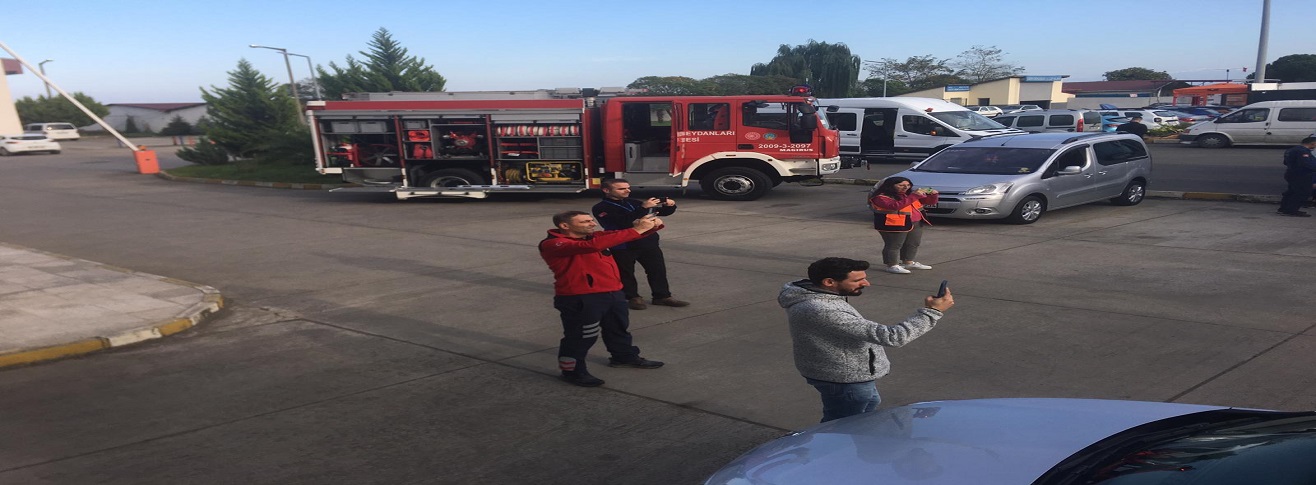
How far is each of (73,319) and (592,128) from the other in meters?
10.9

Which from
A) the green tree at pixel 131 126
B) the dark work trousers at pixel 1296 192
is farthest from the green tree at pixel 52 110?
the dark work trousers at pixel 1296 192

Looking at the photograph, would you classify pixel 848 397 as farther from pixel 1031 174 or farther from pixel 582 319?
pixel 1031 174

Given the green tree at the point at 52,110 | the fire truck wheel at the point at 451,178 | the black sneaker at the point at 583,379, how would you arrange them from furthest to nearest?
the green tree at the point at 52,110
the fire truck wheel at the point at 451,178
the black sneaker at the point at 583,379

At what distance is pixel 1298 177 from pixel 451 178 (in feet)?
49.3

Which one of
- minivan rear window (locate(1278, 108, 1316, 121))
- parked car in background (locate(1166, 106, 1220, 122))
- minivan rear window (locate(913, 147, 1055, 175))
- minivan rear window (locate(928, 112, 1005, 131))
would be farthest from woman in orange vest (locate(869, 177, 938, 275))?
parked car in background (locate(1166, 106, 1220, 122))

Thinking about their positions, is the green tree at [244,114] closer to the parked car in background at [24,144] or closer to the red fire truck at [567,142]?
the red fire truck at [567,142]

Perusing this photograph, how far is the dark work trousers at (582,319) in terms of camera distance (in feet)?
Answer: 19.9

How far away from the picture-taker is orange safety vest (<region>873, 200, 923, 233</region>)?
955 centimetres

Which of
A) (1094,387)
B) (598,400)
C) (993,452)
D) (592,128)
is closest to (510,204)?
(592,128)

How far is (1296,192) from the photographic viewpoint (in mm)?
13414

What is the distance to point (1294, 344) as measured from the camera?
21.8ft

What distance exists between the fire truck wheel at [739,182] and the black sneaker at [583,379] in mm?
11718

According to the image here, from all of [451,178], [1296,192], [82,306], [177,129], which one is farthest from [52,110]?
[1296,192]

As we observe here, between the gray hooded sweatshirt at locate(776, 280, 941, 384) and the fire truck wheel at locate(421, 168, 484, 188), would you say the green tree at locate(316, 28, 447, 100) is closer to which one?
the fire truck wheel at locate(421, 168, 484, 188)
